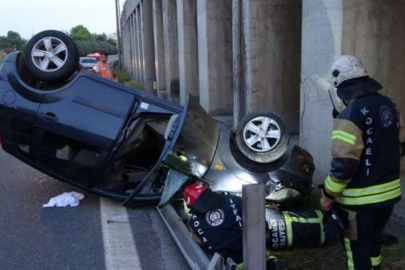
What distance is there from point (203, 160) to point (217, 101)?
21.1ft

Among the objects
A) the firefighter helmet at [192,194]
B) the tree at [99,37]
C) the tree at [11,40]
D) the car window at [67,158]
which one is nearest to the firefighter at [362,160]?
the firefighter helmet at [192,194]

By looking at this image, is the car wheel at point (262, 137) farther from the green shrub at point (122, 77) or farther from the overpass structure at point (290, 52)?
the green shrub at point (122, 77)

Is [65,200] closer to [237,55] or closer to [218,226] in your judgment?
[218,226]

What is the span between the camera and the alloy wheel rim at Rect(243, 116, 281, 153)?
→ 4.75 metres

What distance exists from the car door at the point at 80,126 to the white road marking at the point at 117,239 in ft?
1.48

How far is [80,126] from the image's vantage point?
5336mm

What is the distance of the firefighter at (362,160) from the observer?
2.99m

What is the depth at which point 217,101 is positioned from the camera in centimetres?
1078

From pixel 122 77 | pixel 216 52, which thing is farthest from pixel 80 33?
pixel 216 52

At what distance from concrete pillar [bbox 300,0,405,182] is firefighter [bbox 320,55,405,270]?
2.08m

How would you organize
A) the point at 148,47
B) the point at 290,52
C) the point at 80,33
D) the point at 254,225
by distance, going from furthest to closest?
the point at 80,33, the point at 148,47, the point at 290,52, the point at 254,225

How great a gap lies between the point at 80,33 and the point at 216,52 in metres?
90.5

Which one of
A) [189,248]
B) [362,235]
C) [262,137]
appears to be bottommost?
[189,248]

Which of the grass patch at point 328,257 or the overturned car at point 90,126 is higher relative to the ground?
the overturned car at point 90,126
